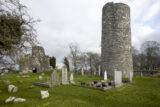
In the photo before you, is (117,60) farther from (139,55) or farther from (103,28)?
(139,55)

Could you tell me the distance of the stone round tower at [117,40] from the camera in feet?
48.3

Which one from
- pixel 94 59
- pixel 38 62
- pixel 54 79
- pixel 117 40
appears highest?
pixel 117 40

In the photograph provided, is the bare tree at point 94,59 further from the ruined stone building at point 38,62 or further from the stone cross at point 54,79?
the stone cross at point 54,79

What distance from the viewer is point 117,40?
1476 cm

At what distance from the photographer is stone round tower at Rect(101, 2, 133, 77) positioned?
48.3ft

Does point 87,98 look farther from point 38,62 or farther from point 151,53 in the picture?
point 151,53

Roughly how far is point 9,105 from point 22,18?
14.3 feet

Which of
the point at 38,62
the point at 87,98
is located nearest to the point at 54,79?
the point at 87,98

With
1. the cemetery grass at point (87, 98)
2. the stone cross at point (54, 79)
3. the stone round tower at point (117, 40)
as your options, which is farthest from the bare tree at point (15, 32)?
the stone round tower at point (117, 40)

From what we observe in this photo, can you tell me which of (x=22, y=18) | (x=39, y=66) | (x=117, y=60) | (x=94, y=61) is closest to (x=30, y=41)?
(x=22, y=18)

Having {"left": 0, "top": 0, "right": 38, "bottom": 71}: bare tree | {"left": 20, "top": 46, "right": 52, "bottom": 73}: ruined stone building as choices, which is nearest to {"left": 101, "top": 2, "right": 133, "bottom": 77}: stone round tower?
{"left": 0, "top": 0, "right": 38, "bottom": 71}: bare tree

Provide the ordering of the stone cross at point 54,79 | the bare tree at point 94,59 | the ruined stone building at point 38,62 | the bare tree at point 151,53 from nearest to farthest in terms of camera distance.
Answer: the stone cross at point 54,79
the ruined stone building at point 38,62
the bare tree at point 151,53
the bare tree at point 94,59

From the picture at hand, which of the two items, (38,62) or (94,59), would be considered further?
(94,59)

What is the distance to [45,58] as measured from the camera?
25250mm
